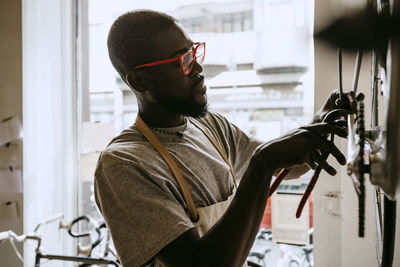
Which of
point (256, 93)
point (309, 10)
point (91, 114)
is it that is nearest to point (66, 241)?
point (91, 114)

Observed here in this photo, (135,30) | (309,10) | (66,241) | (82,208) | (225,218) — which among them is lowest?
(66,241)

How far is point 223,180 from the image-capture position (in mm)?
877

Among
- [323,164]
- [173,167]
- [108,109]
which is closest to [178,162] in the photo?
[173,167]

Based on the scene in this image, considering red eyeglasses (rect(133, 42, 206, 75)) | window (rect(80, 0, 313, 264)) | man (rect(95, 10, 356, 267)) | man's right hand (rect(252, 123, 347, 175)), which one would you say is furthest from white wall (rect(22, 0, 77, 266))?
man's right hand (rect(252, 123, 347, 175))

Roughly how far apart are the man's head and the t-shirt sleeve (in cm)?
24

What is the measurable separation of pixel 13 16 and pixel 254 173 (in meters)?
1.89

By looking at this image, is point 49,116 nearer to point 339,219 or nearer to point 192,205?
point 192,205

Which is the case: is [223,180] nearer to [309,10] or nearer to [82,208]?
[309,10]

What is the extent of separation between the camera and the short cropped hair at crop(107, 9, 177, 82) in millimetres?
859

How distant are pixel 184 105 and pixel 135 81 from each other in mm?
163

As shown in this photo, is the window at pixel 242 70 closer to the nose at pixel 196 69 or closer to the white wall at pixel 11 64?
the white wall at pixel 11 64

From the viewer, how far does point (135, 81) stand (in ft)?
2.96

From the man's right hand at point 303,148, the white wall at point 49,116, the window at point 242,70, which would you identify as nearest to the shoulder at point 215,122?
the man's right hand at point 303,148

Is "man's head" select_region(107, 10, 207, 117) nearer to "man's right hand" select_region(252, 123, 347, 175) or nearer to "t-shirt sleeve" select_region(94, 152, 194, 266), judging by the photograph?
"t-shirt sleeve" select_region(94, 152, 194, 266)
